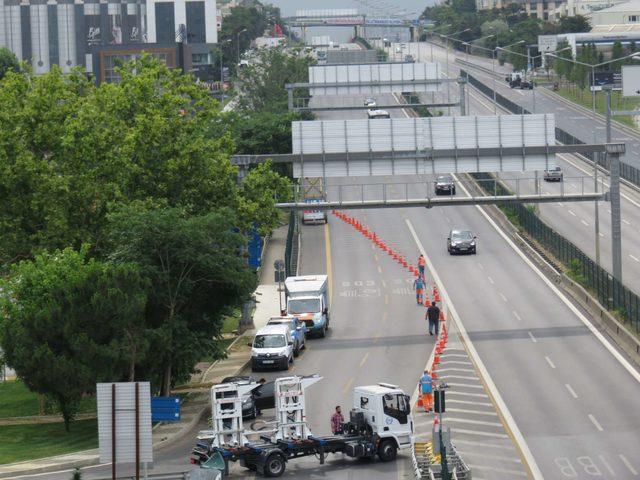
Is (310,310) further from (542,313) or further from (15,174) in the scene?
(15,174)

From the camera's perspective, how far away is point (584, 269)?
67.4 m

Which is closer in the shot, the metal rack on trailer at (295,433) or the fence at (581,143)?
the metal rack on trailer at (295,433)

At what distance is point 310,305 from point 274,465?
2456 centimetres

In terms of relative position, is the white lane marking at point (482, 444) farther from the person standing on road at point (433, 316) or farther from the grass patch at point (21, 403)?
the person standing on road at point (433, 316)

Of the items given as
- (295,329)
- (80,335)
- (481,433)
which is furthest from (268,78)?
(481,433)

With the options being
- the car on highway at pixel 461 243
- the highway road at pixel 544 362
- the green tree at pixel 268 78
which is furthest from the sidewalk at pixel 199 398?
the green tree at pixel 268 78

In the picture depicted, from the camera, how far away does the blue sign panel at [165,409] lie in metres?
44.4

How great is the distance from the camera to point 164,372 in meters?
48.2

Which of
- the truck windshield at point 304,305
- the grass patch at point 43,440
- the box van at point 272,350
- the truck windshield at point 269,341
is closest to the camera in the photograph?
the grass patch at point 43,440

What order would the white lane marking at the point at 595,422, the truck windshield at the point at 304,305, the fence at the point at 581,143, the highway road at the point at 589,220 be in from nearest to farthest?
the white lane marking at the point at 595,422 → the truck windshield at the point at 304,305 → the highway road at the point at 589,220 → the fence at the point at 581,143

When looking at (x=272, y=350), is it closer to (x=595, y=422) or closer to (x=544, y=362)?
(x=544, y=362)

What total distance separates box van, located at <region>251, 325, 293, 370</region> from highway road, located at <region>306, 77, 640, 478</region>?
7.82m

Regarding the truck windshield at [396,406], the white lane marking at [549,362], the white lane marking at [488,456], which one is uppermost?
the truck windshield at [396,406]

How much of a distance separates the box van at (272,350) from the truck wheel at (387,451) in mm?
15398
